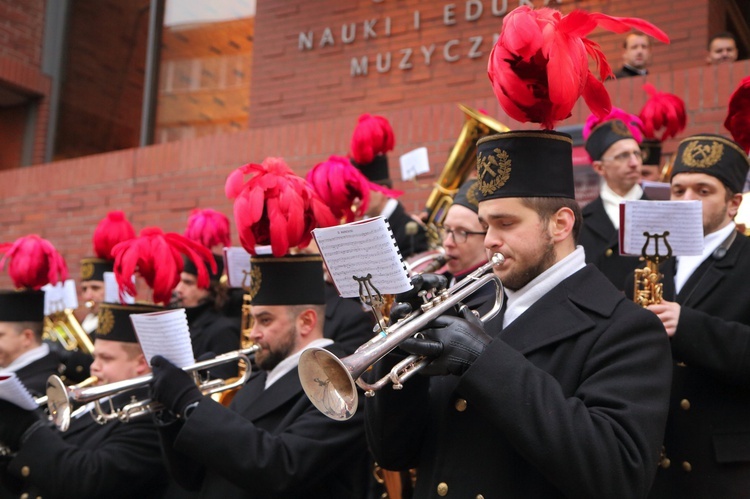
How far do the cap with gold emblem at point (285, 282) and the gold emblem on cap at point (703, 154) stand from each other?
1.92 meters

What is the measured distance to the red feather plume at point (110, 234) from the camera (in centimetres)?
759

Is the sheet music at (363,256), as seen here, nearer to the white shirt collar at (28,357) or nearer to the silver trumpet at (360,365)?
the silver trumpet at (360,365)

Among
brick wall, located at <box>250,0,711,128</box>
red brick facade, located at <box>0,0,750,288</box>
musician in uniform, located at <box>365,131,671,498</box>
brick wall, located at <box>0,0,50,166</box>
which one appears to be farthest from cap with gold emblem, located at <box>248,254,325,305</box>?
brick wall, located at <box>0,0,50,166</box>

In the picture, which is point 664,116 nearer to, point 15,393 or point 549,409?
point 549,409

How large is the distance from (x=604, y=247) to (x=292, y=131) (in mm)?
4960

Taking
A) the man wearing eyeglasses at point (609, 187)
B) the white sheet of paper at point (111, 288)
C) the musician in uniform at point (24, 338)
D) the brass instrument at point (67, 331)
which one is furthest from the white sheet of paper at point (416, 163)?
the brass instrument at point (67, 331)

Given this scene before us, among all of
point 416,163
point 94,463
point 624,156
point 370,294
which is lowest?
point 94,463

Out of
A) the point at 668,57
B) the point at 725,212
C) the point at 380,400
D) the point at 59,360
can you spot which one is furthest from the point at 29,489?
the point at 668,57

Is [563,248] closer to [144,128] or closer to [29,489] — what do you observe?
[29,489]

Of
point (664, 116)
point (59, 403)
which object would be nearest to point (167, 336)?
point (59, 403)

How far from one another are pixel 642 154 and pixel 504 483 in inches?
148

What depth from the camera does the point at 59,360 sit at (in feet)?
21.5

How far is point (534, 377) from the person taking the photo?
281 centimetres

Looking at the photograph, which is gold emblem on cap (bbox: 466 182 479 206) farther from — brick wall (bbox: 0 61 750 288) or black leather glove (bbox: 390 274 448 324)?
brick wall (bbox: 0 61 750 288)
